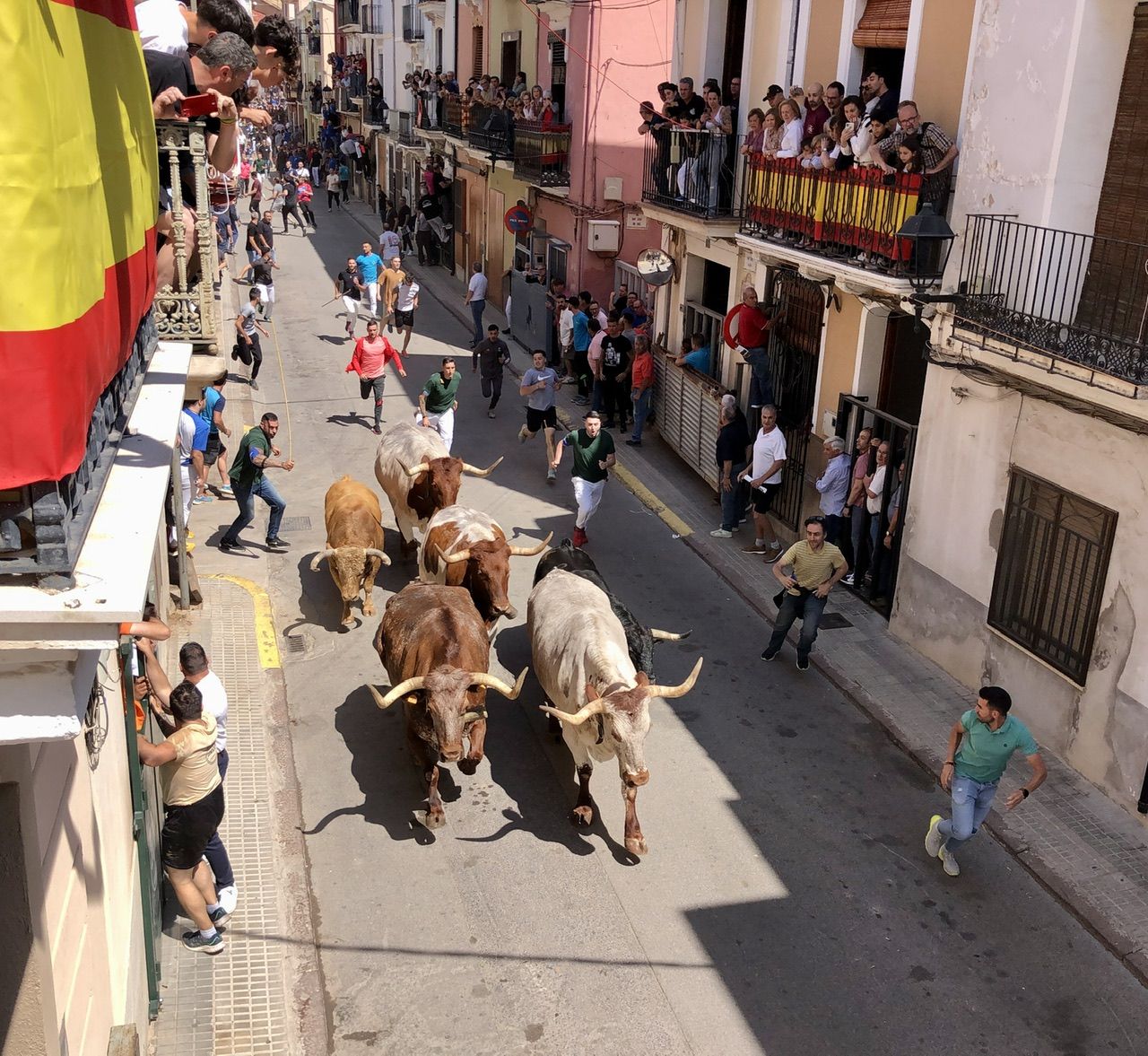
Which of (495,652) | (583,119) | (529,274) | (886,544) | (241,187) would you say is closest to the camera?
(495,652)

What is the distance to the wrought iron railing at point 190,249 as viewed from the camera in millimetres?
9516

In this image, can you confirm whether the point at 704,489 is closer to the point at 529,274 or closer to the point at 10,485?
the point at 529,274

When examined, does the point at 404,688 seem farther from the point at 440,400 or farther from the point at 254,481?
the point at 440,400

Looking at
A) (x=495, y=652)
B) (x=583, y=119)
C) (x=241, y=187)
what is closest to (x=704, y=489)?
(x=495, y=652)

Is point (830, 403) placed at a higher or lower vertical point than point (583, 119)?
lower

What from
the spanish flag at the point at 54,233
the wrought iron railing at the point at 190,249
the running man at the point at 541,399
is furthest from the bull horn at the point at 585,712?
the running man at the point at 541,399

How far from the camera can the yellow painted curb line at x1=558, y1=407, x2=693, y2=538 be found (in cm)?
1567

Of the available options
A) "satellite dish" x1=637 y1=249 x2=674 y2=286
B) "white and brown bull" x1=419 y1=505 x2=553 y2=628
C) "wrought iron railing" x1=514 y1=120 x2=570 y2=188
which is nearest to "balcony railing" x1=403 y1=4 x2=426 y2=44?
"wrought iron railing" x1=514 y1=120 x2=570 y2=188

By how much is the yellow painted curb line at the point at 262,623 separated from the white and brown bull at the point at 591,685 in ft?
9.27

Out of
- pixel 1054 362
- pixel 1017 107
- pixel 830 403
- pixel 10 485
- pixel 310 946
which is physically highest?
pixel 1017 107

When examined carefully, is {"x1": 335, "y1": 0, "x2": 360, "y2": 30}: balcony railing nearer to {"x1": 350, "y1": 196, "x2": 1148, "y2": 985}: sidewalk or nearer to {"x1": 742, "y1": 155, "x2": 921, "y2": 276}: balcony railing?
{"x1": 742, "y1": 155, "x2": 921, "y2": 276}: balcony railing

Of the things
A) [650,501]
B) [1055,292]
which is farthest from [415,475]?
[1055,292]

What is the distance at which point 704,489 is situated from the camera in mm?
17219

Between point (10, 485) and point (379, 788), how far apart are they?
6.99 meters
